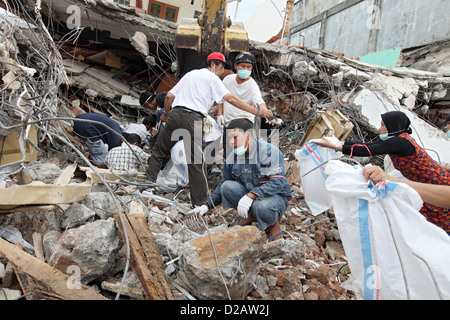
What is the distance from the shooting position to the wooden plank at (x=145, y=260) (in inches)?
60.6

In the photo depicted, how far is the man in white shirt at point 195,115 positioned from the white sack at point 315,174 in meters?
0.81

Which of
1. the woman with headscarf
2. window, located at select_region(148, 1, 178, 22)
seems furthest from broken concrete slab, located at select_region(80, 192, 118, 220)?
window, located at select_region(148, 1, 178, 22)

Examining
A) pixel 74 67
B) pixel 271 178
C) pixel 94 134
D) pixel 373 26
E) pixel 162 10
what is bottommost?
pixel 271 178

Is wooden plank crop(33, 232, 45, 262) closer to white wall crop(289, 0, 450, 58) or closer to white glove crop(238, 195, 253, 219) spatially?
white glove crop(238, 195, 253, 219)

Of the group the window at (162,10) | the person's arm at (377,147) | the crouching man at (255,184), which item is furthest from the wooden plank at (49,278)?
the window at (162,10)

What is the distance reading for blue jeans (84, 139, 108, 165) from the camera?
160 inches

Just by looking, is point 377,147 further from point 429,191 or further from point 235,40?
point 235,40

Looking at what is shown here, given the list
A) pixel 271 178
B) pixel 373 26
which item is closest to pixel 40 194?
pixel 271 178

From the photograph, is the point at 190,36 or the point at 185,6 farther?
the point at 185,6

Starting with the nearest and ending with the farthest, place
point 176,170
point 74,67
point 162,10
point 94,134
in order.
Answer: point 176,170 < point 94,134 < point 74,67 < point 162,10

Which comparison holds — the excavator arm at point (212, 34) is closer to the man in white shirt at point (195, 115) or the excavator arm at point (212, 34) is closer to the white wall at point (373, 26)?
the man in white shirt at point (195, 115)

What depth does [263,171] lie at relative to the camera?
2.67 meters

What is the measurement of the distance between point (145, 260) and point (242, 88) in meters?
2.75
